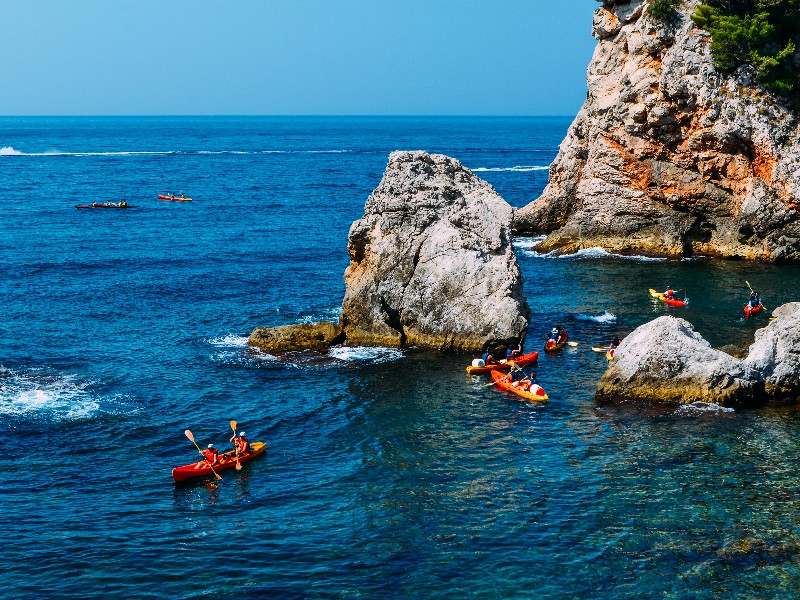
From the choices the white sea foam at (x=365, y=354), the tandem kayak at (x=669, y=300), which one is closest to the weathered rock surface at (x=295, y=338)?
the white sea foam at (x=365, y=354)

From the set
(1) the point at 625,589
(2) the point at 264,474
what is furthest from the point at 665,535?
(2) the point at 264,474

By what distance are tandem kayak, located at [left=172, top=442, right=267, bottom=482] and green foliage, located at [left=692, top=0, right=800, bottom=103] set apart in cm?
5281

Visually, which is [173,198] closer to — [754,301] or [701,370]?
[754,301]

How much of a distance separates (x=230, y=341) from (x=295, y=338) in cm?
442

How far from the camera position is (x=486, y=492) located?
3659 cm

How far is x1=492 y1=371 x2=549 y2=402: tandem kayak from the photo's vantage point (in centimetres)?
4691

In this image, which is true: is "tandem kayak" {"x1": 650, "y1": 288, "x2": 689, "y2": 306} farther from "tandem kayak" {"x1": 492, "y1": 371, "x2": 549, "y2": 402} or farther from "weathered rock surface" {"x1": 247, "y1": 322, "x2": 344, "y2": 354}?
"weathered rock surface" {"x1": 247, "y1": 322, "x2": 344, "y2": 354}

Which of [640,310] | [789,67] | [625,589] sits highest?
[789,67]

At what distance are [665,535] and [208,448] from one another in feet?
60.4

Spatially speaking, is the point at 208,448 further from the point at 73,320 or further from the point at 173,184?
the point at 173,184

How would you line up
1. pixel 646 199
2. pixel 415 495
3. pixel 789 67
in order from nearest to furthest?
pixel 415 495 < pixel 789 67 < pixel 646 199

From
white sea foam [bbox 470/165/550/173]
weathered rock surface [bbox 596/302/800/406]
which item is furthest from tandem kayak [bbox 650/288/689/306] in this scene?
white sea foam [bbox 470/165/550/173]

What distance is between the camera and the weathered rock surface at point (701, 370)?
4469cm

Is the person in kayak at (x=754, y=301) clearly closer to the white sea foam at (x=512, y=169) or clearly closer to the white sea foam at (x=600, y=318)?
the white sea foam at (x=600, y=318)
